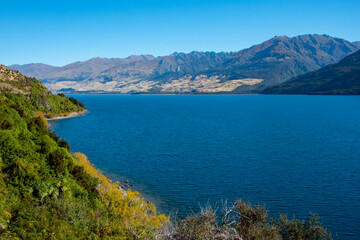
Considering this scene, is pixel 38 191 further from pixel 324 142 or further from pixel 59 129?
pixel 59 129

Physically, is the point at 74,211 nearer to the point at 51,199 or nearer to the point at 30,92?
the point at 51,199

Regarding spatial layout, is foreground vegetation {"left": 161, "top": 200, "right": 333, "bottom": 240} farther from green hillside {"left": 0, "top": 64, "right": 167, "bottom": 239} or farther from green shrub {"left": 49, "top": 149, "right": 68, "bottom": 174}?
green shrub {"left": 49, "top": 149, "right": 68, "bottom": 174}

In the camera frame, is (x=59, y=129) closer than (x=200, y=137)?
No

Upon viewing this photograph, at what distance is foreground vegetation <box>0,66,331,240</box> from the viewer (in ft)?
77.7

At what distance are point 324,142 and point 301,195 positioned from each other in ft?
171

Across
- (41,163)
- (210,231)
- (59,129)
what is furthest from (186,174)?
(59,129)

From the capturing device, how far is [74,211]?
28.3 metres

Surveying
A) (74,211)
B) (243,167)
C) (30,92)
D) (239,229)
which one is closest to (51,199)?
(74,211)

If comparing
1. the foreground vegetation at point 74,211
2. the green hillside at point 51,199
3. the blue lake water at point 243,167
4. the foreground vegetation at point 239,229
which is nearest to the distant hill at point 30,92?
the blue lake water at point 243,167

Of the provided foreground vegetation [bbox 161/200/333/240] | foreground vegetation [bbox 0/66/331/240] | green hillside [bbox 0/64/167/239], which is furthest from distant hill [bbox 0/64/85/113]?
foreground vegetation [bbox 161/200/333/240]

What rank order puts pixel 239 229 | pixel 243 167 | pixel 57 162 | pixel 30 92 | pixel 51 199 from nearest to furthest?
1. pixel 239 229
2. pixel 51 199
3. pixel 57 162
4. pixel 243 167
5. pixel 30 92

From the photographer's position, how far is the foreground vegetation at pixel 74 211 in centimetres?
2367

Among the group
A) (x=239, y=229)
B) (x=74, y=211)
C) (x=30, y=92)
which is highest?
(x=30, y=92)

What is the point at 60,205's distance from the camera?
29766mm
